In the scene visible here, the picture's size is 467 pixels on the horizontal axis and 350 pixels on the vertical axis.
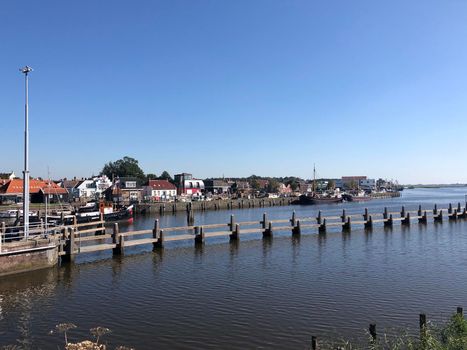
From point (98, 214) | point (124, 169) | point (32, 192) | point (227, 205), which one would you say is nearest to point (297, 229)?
point (98, 214)

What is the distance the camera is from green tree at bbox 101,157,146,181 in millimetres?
173750

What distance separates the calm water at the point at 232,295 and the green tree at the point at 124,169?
145626 mm

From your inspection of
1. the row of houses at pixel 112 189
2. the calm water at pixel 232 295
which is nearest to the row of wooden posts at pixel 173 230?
the calm water at pixel 232 295

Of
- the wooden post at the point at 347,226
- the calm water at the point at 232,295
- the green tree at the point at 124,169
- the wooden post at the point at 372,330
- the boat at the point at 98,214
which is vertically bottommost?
the calm water at the point at 232,295

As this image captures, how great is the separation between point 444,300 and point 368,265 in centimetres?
808

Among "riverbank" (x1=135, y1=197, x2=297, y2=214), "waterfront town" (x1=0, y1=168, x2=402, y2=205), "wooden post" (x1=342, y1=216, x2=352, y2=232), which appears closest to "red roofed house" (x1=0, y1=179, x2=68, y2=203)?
"waterfront town" (x1=0, y1=168, x2=402, y2=205)

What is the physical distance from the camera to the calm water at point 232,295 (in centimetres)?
1462

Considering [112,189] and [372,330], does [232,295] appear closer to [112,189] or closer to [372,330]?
[372,330]

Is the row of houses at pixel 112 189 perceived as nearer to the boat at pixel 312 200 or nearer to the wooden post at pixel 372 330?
the boat at pixel 312 200

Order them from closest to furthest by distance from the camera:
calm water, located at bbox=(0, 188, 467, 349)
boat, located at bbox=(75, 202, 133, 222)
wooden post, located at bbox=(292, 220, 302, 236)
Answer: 1. calm water, located at bbox=(0, 188, 467, 349)
2. wooden post, located at bbox=(292, 220, 302, 236)
3. boat, located at bbox=(75, 202, 133, 222)

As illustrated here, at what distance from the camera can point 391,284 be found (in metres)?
21.0

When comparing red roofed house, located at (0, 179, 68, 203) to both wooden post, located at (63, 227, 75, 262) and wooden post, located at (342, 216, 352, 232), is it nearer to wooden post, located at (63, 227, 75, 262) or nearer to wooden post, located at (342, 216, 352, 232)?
wooden post, located at (342, 216, 352, 232)

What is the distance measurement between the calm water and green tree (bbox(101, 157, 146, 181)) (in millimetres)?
145626

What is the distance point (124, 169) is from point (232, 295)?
161751mm
